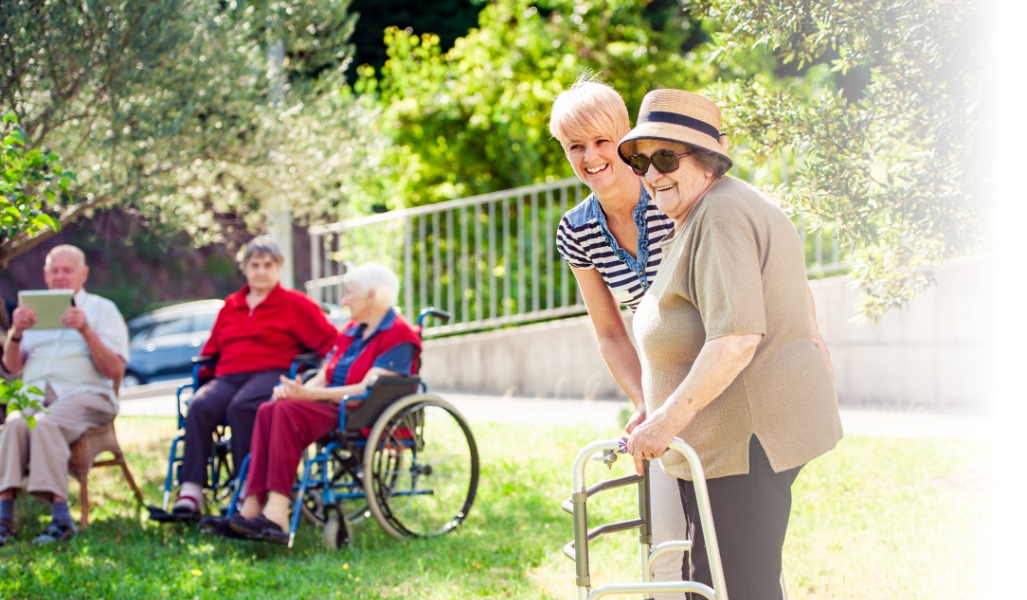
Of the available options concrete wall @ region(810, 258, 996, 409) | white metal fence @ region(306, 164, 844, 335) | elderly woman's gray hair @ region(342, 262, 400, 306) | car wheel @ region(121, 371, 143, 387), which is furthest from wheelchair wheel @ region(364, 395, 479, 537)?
car wheel @ region(121, 371, 143, 387)

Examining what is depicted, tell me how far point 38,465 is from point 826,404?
13.2 ft

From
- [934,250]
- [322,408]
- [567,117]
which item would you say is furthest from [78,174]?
[934,250]

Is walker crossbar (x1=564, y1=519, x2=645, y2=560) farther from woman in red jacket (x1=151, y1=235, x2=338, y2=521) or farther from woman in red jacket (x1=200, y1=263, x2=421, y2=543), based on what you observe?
woman in red jacket (x1=151, y1=235, x2=338, y2=521)

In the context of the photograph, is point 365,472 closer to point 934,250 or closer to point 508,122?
point 934,250

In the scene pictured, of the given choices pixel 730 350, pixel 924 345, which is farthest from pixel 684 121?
pixel 924 345

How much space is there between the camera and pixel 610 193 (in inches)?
111

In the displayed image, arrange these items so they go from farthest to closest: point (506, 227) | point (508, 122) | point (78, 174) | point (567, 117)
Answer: point (508, 122) < point (506, 227) < point (78, 174) < point (567, 117)

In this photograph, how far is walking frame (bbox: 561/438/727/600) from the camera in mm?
2023

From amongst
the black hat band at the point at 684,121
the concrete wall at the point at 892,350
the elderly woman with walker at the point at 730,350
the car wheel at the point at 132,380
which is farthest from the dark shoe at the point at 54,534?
the car wheel at the point at 132,380

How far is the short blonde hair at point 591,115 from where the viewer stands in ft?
9.05

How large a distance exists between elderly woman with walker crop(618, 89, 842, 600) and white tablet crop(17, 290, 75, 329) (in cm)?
357

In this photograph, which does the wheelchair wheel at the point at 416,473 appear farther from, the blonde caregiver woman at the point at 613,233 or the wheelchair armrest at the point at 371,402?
the blonde caregiver woman at the point at 613,233

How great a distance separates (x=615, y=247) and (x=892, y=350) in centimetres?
513

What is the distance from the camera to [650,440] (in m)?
2.05
